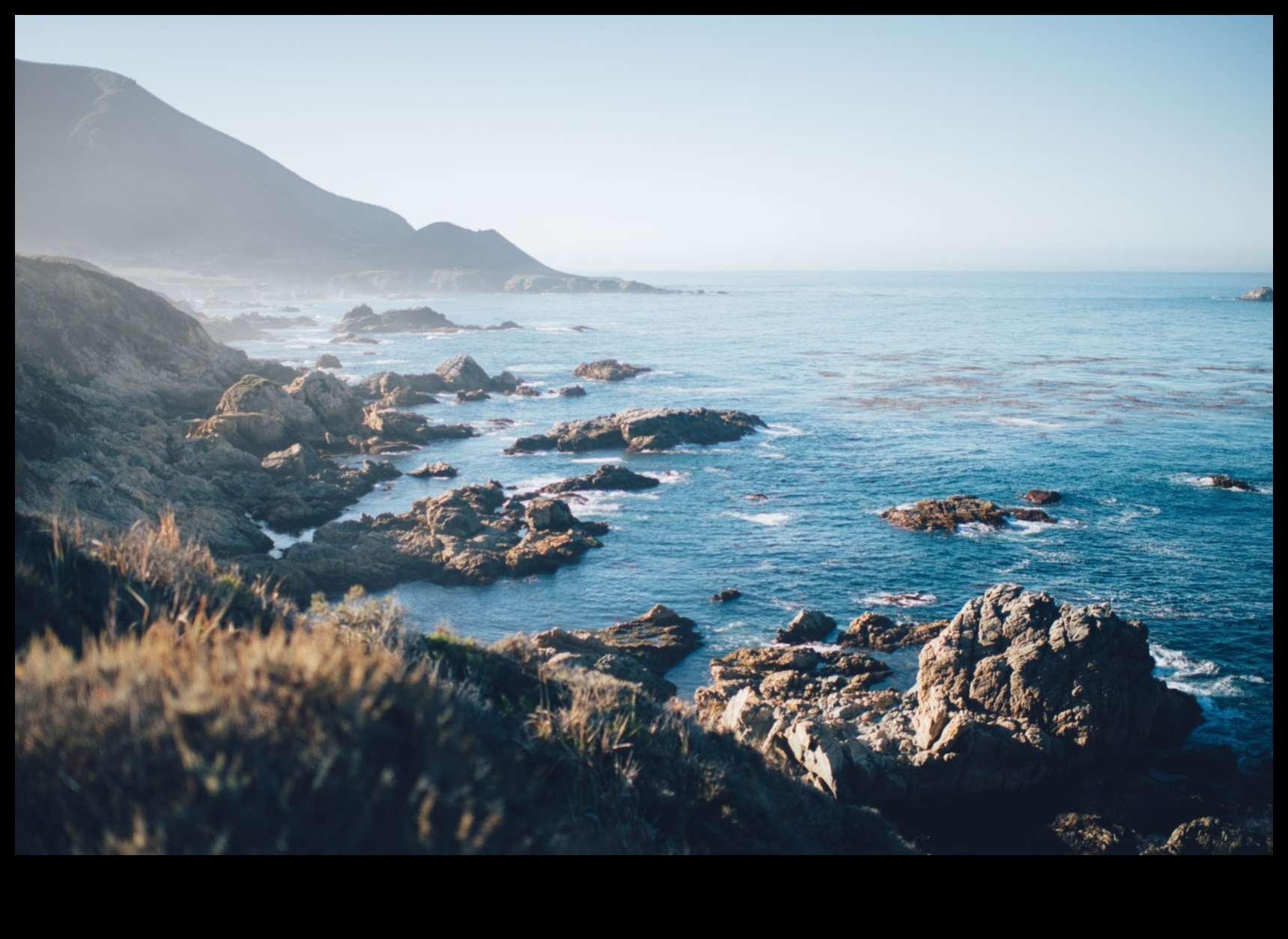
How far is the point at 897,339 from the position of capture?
454 ft

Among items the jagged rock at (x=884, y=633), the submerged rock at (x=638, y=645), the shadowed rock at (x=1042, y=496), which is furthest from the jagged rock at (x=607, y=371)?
the jagged rock at (x=884, y=633)

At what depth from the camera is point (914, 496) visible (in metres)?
50.3

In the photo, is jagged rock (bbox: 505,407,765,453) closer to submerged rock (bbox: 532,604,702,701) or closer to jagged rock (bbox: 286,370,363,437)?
jagged rock (bbox: 286,370,363,437)

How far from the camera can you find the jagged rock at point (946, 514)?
44.8 m

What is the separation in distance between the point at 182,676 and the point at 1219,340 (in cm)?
15533

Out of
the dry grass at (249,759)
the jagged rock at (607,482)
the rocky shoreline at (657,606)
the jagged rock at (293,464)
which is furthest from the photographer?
the jagged rock at (607,482)

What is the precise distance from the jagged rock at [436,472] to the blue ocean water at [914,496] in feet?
4.27

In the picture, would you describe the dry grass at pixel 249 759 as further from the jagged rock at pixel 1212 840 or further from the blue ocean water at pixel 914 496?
the blue ocean water at pixel 914 496

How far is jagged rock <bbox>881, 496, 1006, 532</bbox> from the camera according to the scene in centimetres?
4484

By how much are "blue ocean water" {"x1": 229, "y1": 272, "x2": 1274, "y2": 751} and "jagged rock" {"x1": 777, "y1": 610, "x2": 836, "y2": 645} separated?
100 centimetres

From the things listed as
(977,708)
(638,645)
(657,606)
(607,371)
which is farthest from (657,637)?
(607,371)
